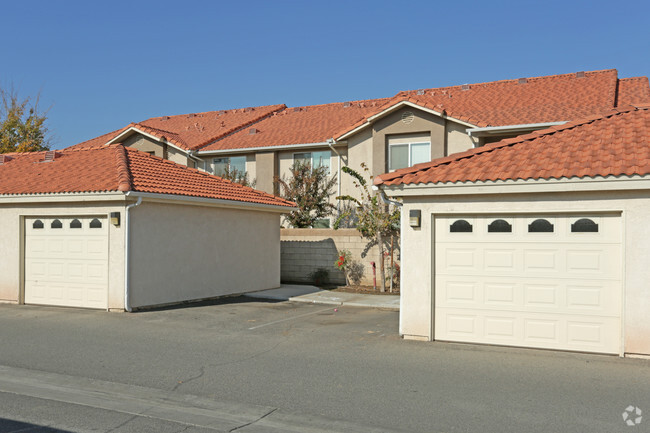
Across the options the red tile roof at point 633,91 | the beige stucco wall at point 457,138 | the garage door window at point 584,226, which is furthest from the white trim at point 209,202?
the red tile roof at point 633,91

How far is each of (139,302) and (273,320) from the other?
11.4 feet

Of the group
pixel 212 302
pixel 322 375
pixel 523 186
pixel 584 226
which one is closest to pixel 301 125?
pixel 212 302

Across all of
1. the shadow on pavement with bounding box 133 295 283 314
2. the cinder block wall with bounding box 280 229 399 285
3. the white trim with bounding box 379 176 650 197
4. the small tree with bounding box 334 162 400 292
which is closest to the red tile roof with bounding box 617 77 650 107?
the small tree with bounding box 334 162 400 292

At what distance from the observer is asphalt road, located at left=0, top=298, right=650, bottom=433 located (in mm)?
6422

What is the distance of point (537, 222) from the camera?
9.87 metres

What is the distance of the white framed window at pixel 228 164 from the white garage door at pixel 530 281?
16.1m

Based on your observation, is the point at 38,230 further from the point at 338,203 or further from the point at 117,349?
the point at 338,203

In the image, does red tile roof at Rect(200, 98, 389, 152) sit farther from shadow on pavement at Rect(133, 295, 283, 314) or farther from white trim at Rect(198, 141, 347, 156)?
shadow on pavement at Rect(133, 295, 283, 314)

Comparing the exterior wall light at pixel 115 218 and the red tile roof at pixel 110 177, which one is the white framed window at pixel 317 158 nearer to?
the red tile roof at pixel 110 177

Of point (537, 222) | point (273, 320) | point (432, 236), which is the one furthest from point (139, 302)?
point (537, 222)

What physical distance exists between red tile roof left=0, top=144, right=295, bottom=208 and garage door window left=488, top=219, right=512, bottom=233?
8.18 m

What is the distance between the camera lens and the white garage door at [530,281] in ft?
30.9

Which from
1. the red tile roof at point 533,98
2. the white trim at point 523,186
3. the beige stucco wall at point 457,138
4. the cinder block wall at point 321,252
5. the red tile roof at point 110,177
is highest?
the red tile roof at point 533,98

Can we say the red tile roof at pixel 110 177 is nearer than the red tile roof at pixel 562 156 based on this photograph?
No
